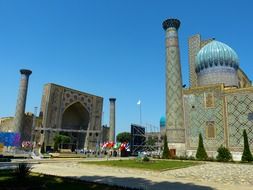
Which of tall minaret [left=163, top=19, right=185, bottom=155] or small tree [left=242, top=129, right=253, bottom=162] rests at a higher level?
tall minaret [left=163, top=19, right=185, bottom=155]

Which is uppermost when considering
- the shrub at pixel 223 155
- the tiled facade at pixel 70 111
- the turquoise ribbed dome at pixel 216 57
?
the turquoise ribbed dome at pixel 216 57

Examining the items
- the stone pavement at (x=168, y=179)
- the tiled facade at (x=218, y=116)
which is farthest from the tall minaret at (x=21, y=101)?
the stone pavement at (x=168, y=179)

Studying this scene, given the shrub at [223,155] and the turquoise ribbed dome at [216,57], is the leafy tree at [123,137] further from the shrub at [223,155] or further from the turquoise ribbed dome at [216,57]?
the shrub at [223,155]

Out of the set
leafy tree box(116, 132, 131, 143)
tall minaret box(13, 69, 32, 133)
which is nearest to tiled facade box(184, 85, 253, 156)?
tall minaret box(13, 69, 32, 133)

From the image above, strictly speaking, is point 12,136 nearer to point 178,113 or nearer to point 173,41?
point 178,113

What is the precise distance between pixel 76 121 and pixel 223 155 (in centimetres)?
3996

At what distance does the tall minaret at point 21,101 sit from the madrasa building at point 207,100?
27024mm

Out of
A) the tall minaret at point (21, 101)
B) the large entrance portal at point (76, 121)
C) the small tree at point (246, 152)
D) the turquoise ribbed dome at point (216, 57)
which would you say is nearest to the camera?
the small tree at point (246, 152)

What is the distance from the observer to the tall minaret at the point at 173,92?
3159cm

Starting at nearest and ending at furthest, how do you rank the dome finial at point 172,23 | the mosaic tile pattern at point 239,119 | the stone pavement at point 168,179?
the stone pavement at point 168,179 < the mosaic tile pattern at point 239,119 < the dome finial at point 172,23

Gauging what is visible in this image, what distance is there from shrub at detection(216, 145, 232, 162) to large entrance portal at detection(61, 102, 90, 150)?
1425 inches

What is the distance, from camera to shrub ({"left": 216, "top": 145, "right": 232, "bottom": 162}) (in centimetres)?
2704

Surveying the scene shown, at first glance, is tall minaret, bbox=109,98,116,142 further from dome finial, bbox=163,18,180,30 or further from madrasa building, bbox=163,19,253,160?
dome finial, bbox=163,18,180,30

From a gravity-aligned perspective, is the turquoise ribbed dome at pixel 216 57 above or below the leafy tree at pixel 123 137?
above
